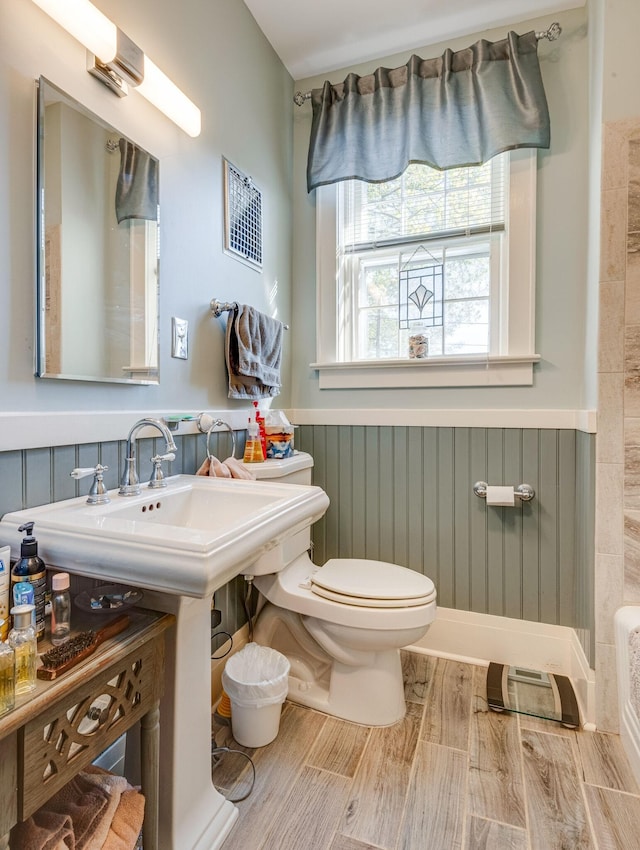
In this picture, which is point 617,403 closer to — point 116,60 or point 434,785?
point 434,785

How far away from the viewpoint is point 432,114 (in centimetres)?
185

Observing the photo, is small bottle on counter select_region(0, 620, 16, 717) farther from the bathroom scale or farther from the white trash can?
the bathroom scale

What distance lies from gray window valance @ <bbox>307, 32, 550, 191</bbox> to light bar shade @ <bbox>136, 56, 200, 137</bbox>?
2.64ft

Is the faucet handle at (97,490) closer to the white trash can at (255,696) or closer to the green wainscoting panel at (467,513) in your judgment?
the white trash can at (255,696)

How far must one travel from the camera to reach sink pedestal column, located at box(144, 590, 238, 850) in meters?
0.93

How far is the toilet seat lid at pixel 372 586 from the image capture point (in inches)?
55.1

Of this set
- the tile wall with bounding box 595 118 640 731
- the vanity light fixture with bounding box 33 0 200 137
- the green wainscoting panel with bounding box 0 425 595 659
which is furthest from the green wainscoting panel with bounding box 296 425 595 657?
the vanity light fixture with bounding box 33 0 200 137

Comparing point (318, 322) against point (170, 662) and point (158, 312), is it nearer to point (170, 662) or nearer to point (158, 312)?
point (158, 312)

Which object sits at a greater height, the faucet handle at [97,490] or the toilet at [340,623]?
the faucet handle at [97,490]

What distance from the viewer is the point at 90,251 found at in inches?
43.3

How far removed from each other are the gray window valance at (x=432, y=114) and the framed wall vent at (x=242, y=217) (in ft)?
1.33

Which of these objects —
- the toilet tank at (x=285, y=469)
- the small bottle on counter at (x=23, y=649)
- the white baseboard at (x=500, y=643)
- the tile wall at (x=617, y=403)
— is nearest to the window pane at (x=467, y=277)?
the tile wall at (x=617, y=403)

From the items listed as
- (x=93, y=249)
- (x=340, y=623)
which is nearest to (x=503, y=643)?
(x=340, y=623)

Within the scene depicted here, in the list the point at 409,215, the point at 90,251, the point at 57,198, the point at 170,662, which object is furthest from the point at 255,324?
the point at 170,662
